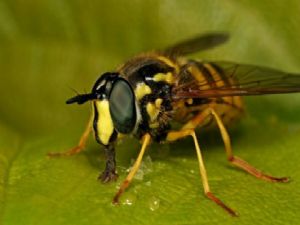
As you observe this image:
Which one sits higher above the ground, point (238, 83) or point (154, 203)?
point (238, 83)

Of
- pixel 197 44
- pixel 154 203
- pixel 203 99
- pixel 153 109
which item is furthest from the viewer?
pixel 197 44

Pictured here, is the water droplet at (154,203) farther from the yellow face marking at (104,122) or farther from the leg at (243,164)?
the leg at (243,164)

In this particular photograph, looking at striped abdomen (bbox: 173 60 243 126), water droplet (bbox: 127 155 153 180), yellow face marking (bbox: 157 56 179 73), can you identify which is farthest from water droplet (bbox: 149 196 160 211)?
yellow face marking (bbox: 157 56 179 73)

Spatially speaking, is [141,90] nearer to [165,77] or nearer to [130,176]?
[165,77]

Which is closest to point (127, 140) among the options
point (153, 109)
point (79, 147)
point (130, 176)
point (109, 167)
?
point (79, 147)

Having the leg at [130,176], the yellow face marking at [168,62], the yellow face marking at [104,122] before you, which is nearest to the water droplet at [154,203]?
the leg at [130,176]

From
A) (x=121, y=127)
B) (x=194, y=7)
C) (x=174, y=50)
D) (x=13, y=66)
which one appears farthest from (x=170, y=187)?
(x=13, y=66)

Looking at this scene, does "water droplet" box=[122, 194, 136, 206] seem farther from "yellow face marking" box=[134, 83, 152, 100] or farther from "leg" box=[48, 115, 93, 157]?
"leg" box=[48, 115, 93, 157]
